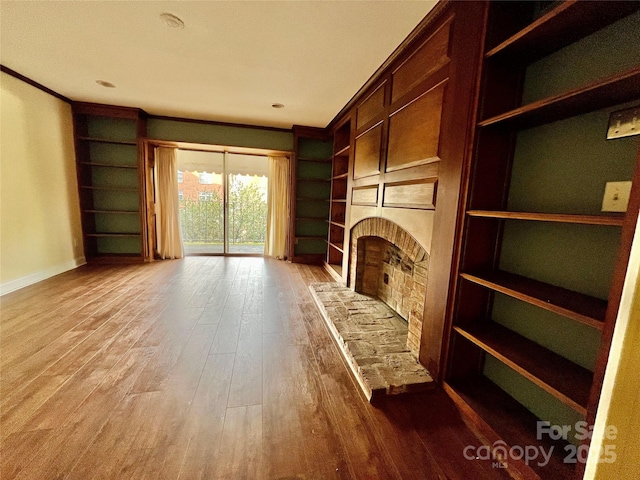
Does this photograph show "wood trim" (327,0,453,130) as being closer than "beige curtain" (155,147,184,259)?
Yes

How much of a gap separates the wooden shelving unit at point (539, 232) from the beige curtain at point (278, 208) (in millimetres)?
3951

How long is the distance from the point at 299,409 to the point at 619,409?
4.21 ft

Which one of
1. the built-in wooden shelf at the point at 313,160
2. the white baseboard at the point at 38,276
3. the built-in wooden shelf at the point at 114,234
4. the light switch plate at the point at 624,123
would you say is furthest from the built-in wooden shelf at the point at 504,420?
the built-in wooden shelf at the point at 114,234

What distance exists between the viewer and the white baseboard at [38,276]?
2907 mm

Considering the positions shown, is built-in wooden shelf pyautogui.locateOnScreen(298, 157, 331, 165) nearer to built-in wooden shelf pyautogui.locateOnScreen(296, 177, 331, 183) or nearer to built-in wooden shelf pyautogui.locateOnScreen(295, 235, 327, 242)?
built-in wooden shelf pyautogui.locateOnScreen(296, 177, 331, 183)

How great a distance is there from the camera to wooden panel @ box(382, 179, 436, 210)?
69.1 inches

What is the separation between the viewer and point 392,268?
2760mm

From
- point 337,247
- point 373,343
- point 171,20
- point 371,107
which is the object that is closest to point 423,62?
point 371,107

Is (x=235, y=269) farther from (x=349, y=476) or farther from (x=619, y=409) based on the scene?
(x=619, y=409)

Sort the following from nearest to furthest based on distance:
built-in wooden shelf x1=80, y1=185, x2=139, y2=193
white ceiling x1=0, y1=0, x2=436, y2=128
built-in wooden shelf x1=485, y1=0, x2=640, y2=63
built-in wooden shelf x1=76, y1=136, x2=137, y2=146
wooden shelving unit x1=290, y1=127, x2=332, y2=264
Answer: built-in wooden shelf x1=485, y1=0, x2=640, y2=63, white ceiling x1=0, y1=0, x2=436, y2=128, built-in wooden shelf x1=76, y1=136, x2=137, y2=146, built-in wooden shelf x1=80, y1=185, x2=139, y2=193, wooden shelving unit x1=290, y1=127, x2=332, y2=264

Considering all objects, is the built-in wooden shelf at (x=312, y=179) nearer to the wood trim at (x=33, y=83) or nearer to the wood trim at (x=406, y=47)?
the wood trim at (x=406, y=47)

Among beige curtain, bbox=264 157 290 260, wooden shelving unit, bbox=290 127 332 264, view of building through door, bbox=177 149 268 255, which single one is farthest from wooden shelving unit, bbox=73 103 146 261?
wooden shelving unit, bbox=290 127 332 264

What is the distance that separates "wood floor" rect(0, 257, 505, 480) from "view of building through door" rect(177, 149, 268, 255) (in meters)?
2.83

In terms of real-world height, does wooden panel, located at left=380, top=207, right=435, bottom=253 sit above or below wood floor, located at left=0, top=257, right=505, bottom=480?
above
